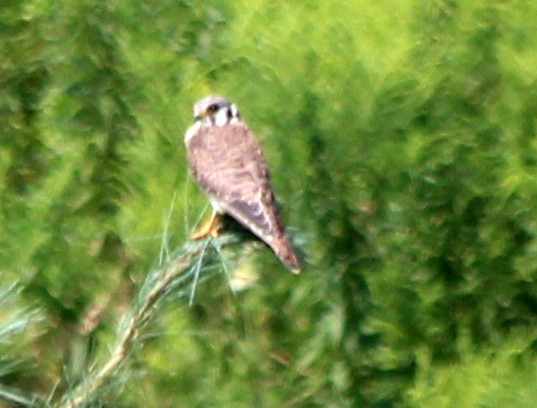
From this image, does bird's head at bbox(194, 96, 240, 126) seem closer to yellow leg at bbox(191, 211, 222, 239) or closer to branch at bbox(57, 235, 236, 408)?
yellow leg at bbox(191, 211, 222, 239)

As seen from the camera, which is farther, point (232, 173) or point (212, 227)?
point (232, 173)

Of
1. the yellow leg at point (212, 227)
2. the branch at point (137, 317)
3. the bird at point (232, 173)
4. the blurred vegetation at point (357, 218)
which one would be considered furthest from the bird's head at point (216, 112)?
the branch at point (137, 317)

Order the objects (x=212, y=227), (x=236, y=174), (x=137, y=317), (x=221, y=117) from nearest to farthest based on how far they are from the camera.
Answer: (x=137, y=317) → (x=212, y=227) → (x=236, y=174) → (x=221, y=117)

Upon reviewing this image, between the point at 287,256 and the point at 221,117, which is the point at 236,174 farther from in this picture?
the point at 287,256

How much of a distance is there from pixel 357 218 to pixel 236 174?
0.61 meters

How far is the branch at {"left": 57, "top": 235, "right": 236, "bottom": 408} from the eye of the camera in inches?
76.1

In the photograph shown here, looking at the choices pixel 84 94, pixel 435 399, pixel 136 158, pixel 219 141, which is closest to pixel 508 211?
pixel 435 399

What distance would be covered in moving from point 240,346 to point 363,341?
1.22 ft

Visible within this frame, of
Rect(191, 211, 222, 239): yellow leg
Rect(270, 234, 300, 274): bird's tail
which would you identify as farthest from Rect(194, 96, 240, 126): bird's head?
Rect(270, 234, 300, 274): bird's tail

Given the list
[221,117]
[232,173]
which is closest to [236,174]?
[232,173]

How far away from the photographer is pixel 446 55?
407 centimetres

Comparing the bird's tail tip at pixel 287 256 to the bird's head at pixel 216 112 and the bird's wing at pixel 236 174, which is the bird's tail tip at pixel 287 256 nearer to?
the bird's wing at pixel 236 174

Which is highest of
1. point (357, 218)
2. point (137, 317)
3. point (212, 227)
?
point (137, 317)

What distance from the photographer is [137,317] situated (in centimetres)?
194
